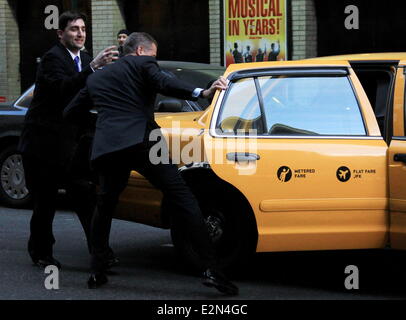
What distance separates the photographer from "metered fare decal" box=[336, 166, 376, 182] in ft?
22.2

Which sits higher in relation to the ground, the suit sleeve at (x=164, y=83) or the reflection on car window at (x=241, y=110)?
the suit sleeve at (x=164, y=83)

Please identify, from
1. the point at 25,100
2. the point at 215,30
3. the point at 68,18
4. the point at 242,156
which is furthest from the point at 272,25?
the point at 242,156

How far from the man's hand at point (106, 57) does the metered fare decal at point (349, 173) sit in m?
1.67

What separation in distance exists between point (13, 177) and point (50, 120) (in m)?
3.73

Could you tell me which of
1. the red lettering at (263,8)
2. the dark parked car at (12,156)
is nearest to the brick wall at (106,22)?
the red lettering at (263,8)

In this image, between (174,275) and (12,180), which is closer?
(174,275)

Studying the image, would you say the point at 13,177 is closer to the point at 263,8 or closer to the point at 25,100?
the point at 25,100

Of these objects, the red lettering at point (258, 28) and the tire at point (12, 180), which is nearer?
the tire at point (12, 180)

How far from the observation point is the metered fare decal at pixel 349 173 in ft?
22.2

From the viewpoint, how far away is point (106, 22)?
18.1 m

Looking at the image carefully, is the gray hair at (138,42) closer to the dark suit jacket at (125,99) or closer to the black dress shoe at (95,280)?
the dark suit jacket at (125,99)

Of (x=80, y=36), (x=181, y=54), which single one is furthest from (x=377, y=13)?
(x=80, y=36)

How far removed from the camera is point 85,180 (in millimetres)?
7793

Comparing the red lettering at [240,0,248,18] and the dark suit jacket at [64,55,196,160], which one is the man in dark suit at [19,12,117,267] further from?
the red lettering at [240,0,248,18]
